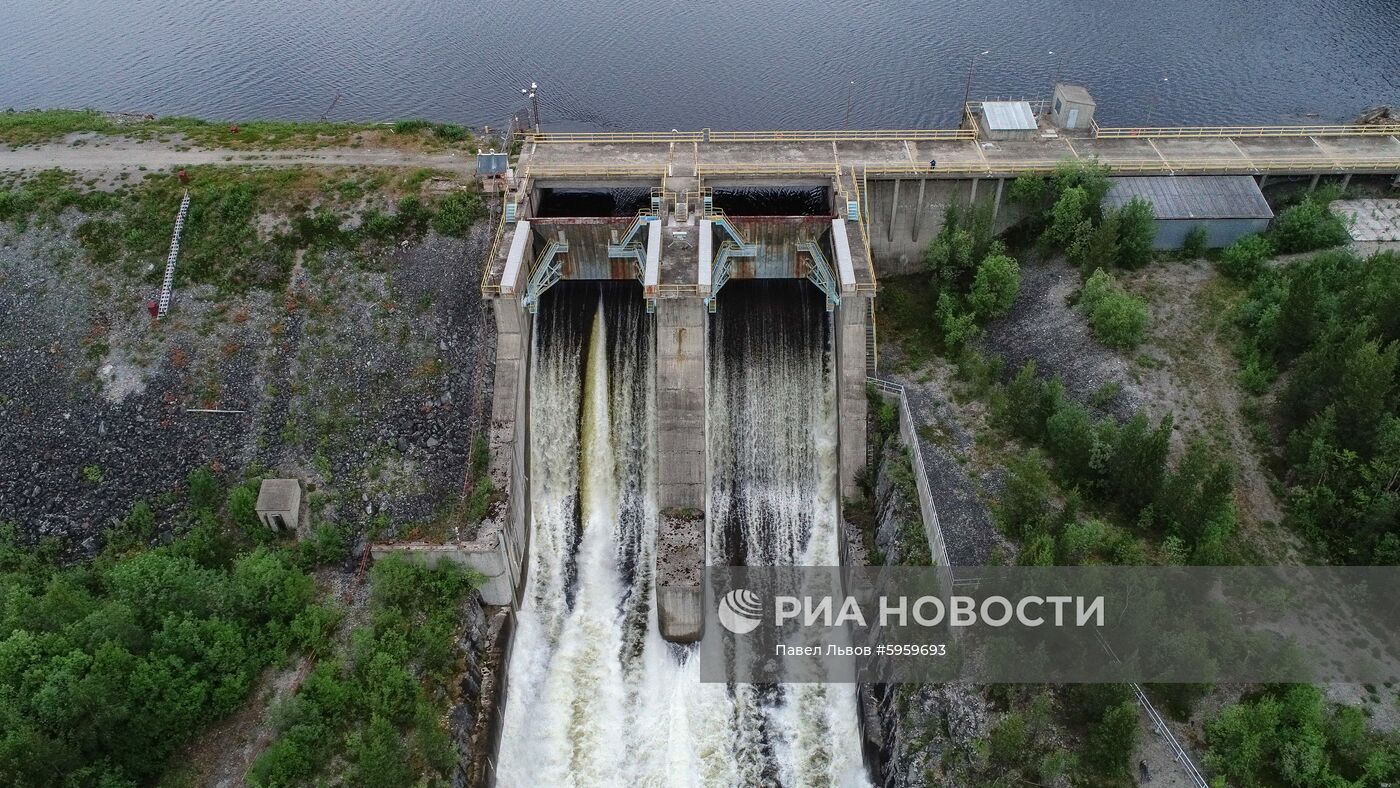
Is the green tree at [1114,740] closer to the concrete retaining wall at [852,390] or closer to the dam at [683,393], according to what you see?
the dam at [683,393]

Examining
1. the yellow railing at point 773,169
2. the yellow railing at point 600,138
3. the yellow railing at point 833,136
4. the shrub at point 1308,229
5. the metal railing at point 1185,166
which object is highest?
the yellow railing at point 833,136

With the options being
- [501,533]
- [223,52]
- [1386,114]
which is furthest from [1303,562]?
[223,52]

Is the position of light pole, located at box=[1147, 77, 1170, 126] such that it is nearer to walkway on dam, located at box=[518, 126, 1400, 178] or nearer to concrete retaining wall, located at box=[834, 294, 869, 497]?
walkway on dam, located at box=[518, 126, 1400, 178]

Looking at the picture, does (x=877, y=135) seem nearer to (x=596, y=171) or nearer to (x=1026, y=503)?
(x=596, y=171)

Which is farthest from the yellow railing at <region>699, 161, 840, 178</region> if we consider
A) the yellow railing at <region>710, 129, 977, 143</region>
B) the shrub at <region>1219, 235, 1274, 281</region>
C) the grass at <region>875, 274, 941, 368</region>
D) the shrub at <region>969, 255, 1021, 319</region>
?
the shrub at <region>1219, 235, 1274, 281</region>

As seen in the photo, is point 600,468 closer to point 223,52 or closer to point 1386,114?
point 1386,114

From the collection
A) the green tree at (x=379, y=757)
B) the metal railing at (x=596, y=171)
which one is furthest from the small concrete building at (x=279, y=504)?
the metal railing at (x=596, y=171)
